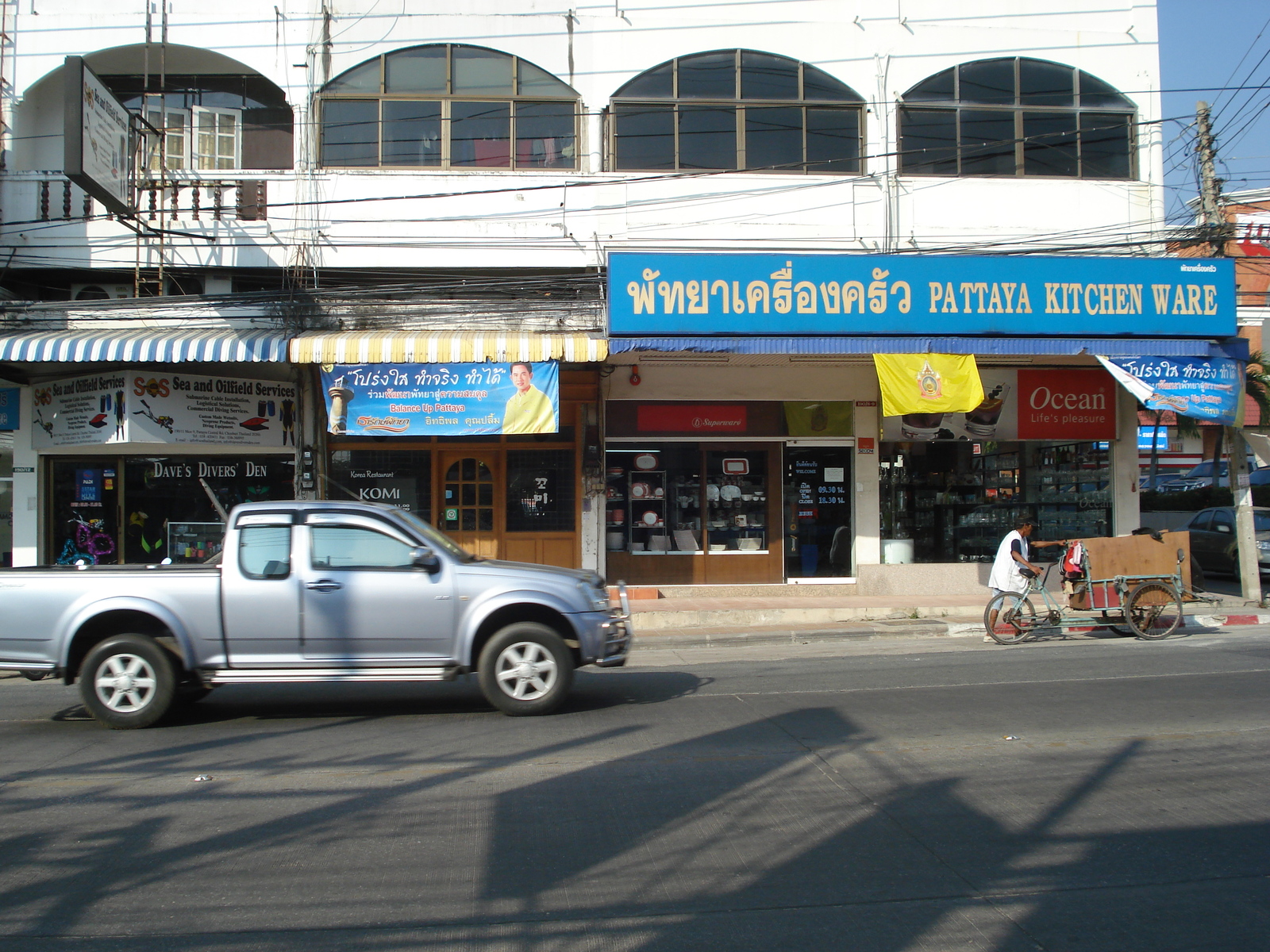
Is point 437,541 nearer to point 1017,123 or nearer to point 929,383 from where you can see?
point 929,383

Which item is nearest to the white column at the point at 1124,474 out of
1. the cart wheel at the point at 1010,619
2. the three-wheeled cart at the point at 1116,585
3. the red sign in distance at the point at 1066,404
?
the red sign in distance at the point at 1066,404

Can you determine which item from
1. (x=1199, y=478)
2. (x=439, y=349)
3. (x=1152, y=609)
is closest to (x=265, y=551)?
(x=439, y=349)

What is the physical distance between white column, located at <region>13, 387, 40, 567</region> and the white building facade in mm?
52

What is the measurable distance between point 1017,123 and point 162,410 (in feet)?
49.0

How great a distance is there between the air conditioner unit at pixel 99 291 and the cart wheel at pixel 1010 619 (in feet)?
47.0

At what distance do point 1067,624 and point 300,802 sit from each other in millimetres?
9869

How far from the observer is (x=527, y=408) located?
14.2 metres

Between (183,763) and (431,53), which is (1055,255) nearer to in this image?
(431,53)

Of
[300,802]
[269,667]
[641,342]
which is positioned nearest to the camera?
[300,802]

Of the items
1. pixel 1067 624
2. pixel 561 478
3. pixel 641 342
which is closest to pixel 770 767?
pixel 1067 624

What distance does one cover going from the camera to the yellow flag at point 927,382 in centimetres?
1454

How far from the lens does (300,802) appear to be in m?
5.66

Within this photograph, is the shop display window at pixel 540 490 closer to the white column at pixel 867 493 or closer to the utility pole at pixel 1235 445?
the white column at pixel 867 493

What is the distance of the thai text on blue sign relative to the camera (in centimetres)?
1535
